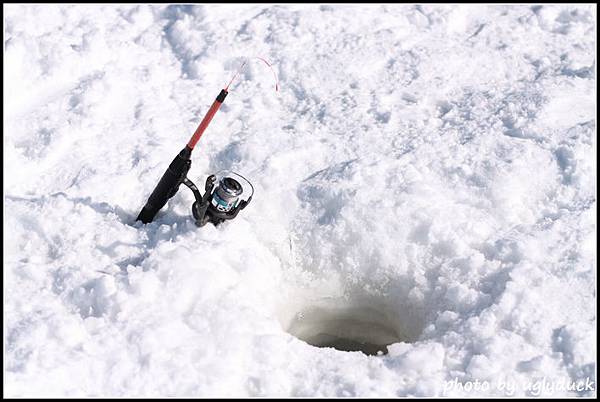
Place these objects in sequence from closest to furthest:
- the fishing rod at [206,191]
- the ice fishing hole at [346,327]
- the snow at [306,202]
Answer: the snow at [306,202] < the fishing rod at [206,191] < the ice fishing hole at [346,327]

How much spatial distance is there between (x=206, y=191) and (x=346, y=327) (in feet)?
5.83

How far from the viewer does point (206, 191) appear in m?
5.44

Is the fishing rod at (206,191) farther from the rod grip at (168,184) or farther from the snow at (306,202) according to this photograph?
the snow at (306,202)

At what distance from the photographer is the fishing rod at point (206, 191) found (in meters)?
5.43

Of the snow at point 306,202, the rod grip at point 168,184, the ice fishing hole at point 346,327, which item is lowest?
the ice fishing hole at point 346,327

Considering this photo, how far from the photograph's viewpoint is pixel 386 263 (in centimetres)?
574

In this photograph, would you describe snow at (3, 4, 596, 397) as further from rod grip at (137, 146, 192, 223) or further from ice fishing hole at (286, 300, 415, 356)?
rod grip at (137, 146, 192, 223)

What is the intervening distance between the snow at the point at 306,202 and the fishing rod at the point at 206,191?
0.19m

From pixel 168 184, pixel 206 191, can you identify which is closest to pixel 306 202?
pixel 206 191

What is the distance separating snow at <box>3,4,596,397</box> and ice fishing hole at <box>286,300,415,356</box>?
0.08ft

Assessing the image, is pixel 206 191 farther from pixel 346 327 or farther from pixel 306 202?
pixel 346 327

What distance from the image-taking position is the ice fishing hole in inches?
230

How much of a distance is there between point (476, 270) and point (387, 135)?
1.92 metres

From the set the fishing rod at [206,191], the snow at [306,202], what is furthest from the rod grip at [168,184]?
the snow at [306,202]
